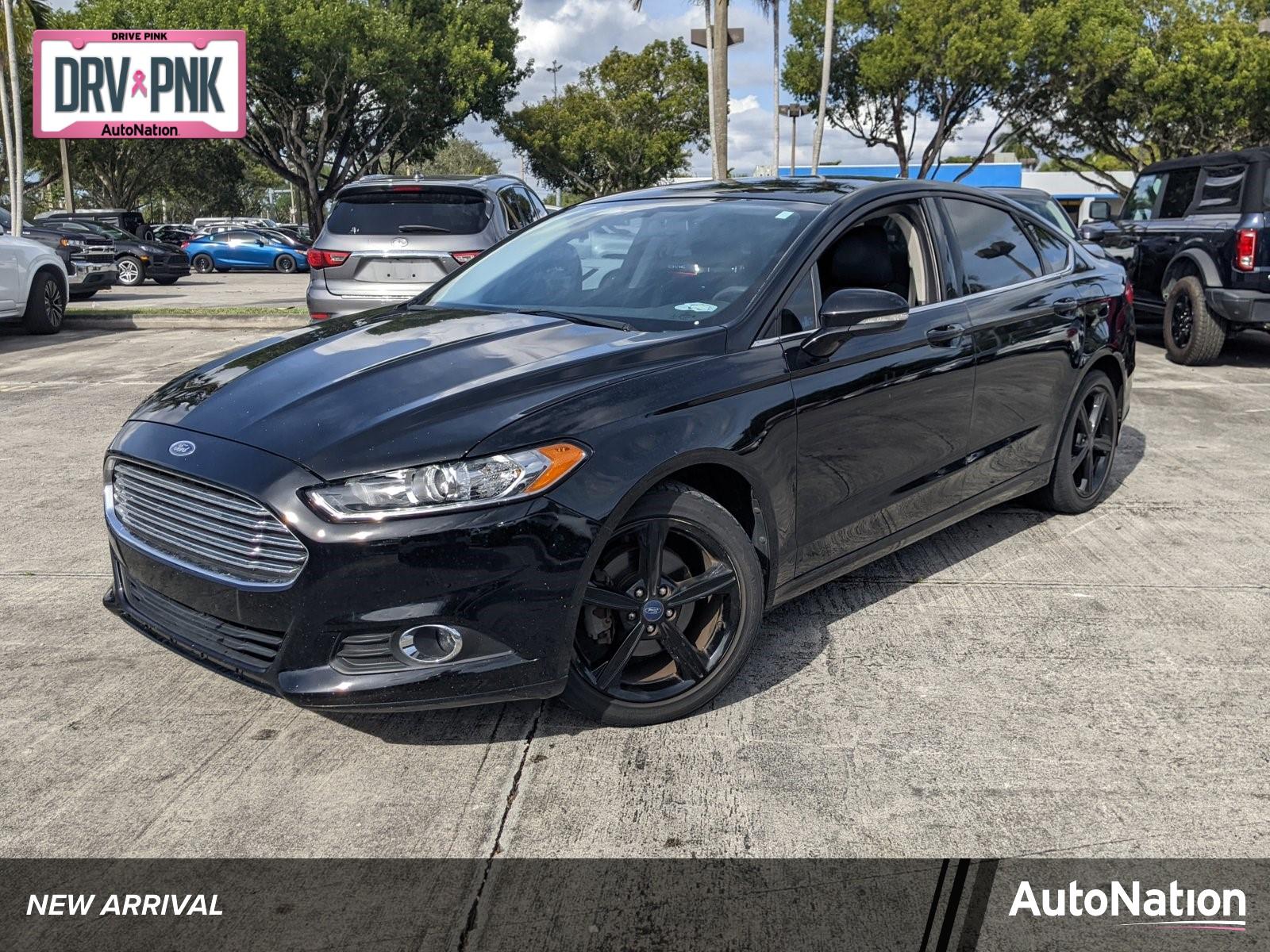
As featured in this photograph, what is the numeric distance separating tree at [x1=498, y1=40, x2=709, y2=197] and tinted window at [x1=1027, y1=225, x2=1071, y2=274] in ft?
149

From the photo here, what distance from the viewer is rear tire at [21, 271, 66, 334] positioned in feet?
43.3

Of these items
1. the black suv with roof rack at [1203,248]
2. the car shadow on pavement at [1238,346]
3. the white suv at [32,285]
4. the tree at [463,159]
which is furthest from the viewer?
the tree at [463,159]

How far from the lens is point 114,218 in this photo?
28047mm

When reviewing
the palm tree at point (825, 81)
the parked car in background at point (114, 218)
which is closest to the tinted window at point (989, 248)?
the parked car in background at point (114, 218)

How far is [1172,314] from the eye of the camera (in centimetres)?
1077

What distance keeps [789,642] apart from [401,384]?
66.2 inches

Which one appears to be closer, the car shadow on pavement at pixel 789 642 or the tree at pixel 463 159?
the car shadow on pavement at pixel 789 642

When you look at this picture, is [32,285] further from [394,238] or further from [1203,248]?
[1203,248]

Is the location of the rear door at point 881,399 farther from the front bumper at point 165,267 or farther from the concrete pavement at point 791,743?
the front bumper at point 165,267

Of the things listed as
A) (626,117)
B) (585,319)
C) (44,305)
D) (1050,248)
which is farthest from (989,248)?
(626,117)

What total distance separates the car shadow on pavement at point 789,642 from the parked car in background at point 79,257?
15.3 m

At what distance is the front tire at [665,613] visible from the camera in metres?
3.32

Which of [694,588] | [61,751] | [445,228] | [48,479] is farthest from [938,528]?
[445,228]

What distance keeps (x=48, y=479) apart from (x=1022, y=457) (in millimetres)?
5080
